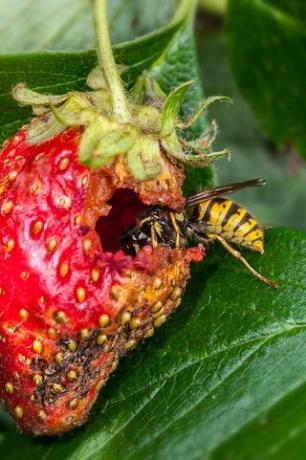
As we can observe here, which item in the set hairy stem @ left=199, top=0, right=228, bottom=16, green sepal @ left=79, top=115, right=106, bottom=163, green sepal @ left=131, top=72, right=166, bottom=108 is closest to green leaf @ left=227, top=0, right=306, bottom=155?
hairy stem @ left=199, top=0, right=228, bottom=16

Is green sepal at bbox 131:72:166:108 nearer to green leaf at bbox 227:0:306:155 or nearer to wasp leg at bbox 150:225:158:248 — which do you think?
wasp leg at bbox 150:225:158:248

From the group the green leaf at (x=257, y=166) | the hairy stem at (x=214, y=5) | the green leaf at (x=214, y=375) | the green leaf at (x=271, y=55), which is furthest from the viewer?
the green leaf at (x=257, y=166)

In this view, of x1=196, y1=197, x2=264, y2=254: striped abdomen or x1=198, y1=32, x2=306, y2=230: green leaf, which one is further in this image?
x1=198, y1=32, x2=306, y2=230: green leaf

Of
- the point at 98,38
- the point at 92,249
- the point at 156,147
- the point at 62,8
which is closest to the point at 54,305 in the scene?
the point at 92,249

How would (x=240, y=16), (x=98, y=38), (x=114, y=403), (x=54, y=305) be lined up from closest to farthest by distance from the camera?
1. (x=54, y=305)
2. (x=98, y=38)
3. (x=114, y=403)
4. (x=240, y=16)

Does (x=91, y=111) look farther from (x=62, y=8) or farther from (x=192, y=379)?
(x=62, y=8)

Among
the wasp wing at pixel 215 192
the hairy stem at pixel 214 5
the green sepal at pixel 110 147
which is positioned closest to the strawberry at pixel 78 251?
the green sepal at pixel 110 147

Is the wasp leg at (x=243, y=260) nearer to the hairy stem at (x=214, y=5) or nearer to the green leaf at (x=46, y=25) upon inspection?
the green leaf at (x=46, y=25)
